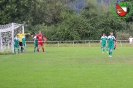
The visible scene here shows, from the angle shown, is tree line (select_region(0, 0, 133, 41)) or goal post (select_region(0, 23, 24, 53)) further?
tree line (select_region(0, 0, 133, 41))

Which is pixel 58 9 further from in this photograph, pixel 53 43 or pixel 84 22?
pixel 53 43

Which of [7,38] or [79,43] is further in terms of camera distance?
[79,43]

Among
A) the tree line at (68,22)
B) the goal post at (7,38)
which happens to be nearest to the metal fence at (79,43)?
the tree line at (68,22)

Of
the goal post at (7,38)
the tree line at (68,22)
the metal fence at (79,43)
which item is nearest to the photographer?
the goal post at (7,38)

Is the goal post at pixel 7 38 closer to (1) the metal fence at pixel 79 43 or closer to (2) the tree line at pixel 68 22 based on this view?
(1) the metal fence at pixel 79 43

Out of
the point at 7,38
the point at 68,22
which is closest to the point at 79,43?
the point at 68,22

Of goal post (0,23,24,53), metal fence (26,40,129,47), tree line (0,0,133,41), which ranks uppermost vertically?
tree line (0,0,133,41)

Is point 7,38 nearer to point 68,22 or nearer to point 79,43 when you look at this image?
point 79,43

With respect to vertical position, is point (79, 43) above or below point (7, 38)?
below

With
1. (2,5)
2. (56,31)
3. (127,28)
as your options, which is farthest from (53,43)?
(127,28)

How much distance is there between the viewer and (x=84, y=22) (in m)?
73.3

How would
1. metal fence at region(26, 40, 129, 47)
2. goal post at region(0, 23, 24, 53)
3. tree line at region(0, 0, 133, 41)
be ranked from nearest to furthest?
goal post at region(0, 23, 24, 53), metal fence at region(26, 40, 129, 47), tree line at region(0, 0, 133, 41)

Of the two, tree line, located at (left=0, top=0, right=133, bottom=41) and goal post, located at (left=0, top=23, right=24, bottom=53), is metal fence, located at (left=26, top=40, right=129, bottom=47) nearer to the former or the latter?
tree line, located at (left=0, top=0, right=133, bottom=41)

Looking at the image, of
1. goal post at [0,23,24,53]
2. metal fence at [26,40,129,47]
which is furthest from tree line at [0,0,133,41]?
goal post at [0,23,24,53]
